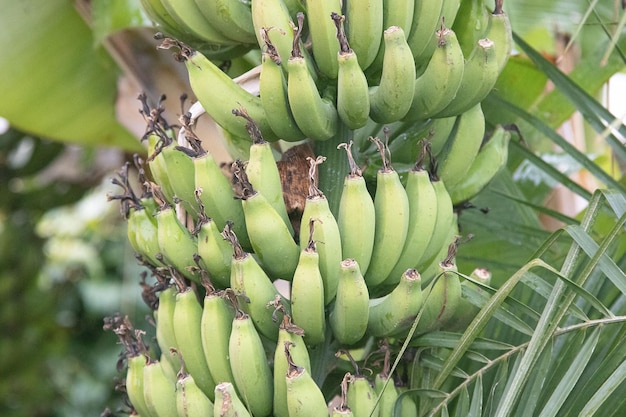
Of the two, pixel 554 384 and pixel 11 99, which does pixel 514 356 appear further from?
pixel 11 99

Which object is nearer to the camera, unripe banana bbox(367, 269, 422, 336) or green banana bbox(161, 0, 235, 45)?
unripe banana bbox(367, 269, 422, 336)

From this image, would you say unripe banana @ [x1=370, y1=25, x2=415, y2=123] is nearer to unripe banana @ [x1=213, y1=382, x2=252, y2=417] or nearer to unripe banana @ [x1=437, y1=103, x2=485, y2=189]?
unripe banana @ [x1=437, y1=103, x2=485, y2=189]

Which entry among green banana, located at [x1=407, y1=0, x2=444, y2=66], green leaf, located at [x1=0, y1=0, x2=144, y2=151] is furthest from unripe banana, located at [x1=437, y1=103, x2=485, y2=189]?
green leaf, located at [x1=0, y1=0, x2=144, y2=151]

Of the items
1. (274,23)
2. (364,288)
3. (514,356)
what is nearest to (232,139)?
(274,23)

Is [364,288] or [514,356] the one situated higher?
[364,288]

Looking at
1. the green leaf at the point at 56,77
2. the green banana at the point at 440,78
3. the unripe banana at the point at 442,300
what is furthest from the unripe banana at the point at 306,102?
the green leaf at the point at 56,77

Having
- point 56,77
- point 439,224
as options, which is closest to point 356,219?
point 439,224

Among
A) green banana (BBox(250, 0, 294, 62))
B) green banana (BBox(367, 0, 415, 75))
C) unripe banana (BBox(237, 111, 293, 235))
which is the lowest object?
unripe banana (BBox(237, 111, 293, 235))
